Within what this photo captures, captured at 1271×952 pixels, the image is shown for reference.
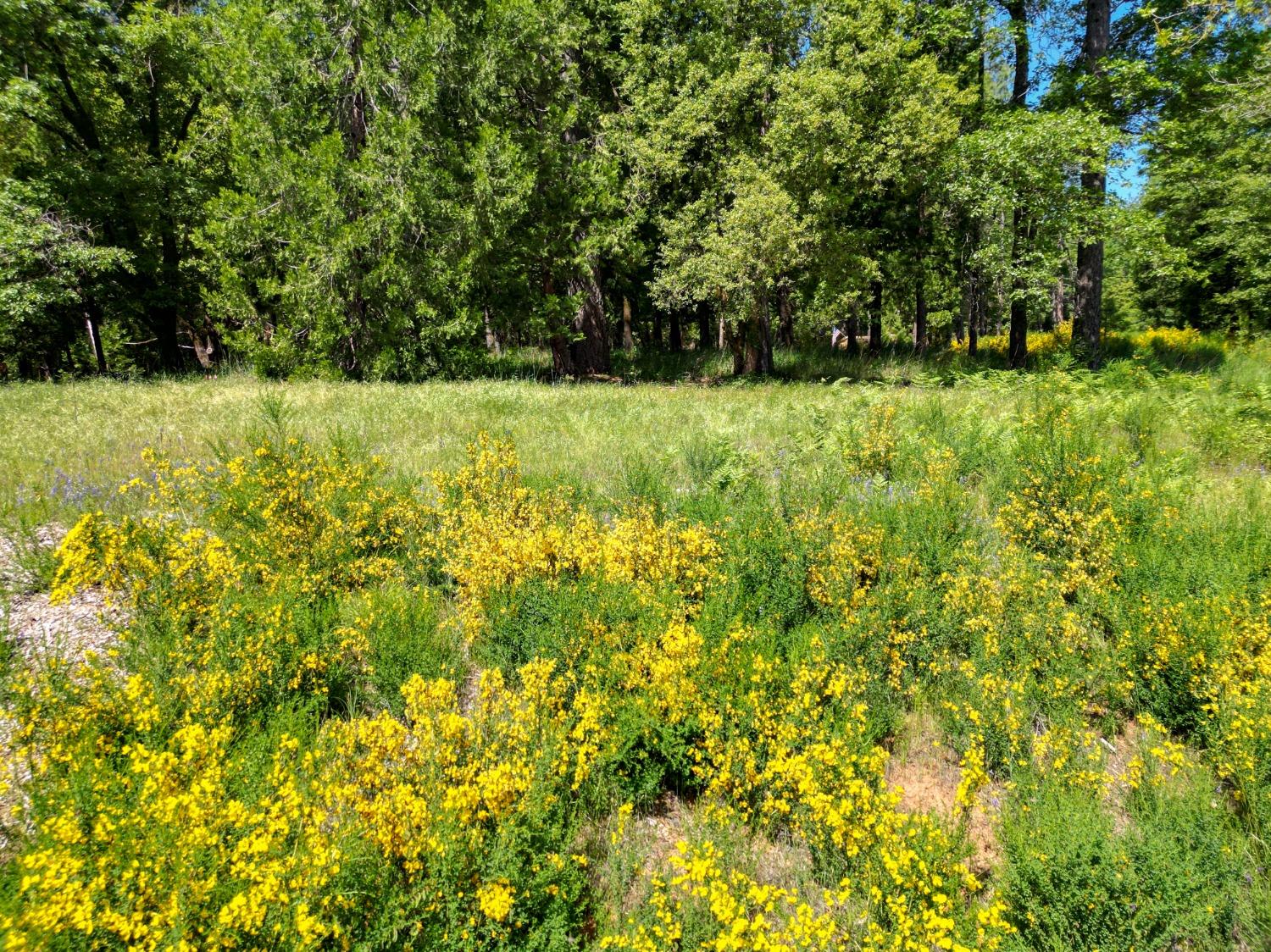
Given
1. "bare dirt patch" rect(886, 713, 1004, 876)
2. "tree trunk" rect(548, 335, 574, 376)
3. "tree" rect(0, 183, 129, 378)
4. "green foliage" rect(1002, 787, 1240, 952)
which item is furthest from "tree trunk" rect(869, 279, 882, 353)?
"tree" rect(0, 183, 129, 378)

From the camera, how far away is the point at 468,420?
970 centimetres

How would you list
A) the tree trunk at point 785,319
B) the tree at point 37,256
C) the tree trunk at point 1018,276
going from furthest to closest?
the tree trunk at point 785,319 → the tree trunk at point 1018,276 → the tree at point 37,256

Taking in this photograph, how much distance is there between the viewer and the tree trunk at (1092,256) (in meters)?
13.7

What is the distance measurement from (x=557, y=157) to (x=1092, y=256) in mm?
13325

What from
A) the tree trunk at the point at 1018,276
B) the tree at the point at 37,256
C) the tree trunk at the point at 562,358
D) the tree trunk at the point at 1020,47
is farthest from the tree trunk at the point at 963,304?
the tree at the point at 37,256

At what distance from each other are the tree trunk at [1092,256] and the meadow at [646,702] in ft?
26.7

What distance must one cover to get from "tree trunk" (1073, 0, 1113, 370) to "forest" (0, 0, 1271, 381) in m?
0.07

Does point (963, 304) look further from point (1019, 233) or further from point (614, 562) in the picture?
point (614, 562)

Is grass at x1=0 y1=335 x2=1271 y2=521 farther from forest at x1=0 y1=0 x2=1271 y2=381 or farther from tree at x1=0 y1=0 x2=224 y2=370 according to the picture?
tree at x1=0 y1=0 x2=224 y2=370

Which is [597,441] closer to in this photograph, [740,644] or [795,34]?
[740,644]

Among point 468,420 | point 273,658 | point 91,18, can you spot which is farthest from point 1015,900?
point 91,18

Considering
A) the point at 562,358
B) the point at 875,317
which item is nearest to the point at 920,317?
the point at 875,317

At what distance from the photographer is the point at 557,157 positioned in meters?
16.2

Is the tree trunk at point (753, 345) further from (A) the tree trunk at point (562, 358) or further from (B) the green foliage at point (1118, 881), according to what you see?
(B) the green foliage at point (1118, 881)
